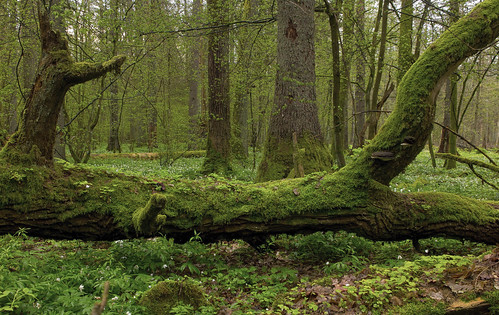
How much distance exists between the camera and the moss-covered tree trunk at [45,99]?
13.7 feet

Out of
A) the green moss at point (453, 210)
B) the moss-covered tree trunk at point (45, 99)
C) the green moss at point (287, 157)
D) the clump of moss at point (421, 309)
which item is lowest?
the clump of moss at point (421, 309)

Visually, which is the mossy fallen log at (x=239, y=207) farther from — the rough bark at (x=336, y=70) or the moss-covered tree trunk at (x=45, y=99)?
the rough bark at (x=336, y=70)

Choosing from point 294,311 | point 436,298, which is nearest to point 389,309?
point 436,298

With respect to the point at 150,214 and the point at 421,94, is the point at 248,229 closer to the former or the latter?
the point at 150,214

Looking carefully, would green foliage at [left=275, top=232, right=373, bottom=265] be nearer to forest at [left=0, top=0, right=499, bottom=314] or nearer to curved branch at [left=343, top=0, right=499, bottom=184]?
forest at [left=0, top=0, right=499, bottom=314]

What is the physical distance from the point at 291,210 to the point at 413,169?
11046 millimetres

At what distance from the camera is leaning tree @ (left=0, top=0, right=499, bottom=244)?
13.6ft

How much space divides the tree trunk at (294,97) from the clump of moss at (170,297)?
429cm

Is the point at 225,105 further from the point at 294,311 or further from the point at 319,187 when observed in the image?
the point at 294,311

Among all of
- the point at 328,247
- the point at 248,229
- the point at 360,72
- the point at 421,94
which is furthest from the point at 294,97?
the point at 360,72

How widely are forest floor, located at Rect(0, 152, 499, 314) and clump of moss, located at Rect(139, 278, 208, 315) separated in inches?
0.6

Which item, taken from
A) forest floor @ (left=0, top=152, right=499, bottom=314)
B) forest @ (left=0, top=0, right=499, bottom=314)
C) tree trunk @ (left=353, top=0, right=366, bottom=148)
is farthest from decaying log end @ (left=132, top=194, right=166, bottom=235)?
tree trunk @ (left=353, top=0, right=366, bottom=148)

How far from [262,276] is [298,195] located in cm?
124

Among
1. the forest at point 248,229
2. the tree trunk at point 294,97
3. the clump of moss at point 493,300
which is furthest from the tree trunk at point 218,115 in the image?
the clump of moss at point 493,300
